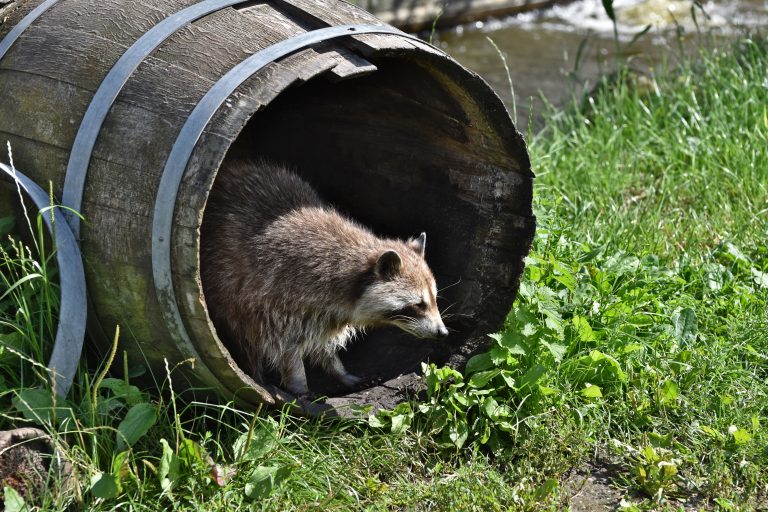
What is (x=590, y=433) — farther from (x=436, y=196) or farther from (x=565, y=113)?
(x=565, y=113)

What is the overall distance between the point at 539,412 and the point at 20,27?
2.51 m

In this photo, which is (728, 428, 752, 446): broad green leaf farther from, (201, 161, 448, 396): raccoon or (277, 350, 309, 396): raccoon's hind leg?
(277, 350, 309, 396): raccoon's hind leg

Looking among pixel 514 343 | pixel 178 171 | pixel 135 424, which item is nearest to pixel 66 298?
pixel 135 424

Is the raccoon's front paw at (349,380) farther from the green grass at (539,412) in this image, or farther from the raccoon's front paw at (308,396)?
the green grass at (539,412)

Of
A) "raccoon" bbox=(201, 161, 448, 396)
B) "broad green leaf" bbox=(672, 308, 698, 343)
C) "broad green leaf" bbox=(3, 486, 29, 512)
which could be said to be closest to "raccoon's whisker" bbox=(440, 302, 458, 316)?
"raccoon" bbox=(201, 161, 448, 396)

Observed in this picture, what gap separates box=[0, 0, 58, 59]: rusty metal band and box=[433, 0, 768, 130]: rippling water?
4587 mm

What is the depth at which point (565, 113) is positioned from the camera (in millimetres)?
6523

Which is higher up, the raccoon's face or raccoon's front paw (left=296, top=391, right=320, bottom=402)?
the raccoon's face

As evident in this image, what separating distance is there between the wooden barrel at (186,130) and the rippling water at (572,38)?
145 inches

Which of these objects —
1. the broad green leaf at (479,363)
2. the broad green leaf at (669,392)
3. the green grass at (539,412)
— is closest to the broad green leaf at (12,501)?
the green grass at (539,412)

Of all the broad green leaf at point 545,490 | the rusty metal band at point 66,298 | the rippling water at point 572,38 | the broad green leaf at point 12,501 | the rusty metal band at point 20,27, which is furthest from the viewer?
the rippling water at point 572,38

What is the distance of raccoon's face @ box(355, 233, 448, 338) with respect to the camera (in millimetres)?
4125

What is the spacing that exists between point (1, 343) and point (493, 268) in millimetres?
1997

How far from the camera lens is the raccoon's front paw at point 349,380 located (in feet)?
14.3
